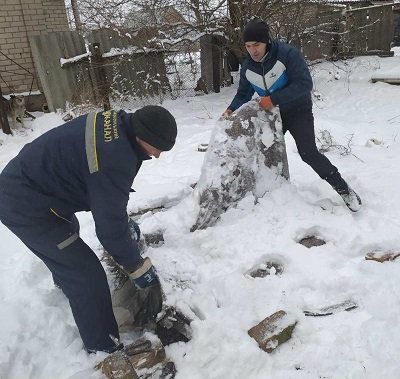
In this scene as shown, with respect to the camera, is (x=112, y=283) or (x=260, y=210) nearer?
(x=112, y=283)

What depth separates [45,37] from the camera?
23.1 ft

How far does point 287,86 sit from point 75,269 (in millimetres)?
2162

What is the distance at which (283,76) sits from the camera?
327cm

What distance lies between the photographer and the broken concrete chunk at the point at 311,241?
3.03 meters

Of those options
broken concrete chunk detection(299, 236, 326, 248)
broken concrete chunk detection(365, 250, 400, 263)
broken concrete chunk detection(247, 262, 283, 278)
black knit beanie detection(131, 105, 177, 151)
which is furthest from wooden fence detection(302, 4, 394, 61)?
black knit beanie detection(131, 105, 177, 151)

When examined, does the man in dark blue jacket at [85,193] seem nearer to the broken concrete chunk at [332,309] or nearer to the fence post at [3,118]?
the broken concrete chunk at [332,309]

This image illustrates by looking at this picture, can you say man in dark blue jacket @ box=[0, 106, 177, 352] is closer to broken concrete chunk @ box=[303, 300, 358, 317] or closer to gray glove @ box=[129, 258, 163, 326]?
gray glove @ box=[129, 258, 163, 326]

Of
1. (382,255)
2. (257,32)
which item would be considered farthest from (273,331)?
(257,32)

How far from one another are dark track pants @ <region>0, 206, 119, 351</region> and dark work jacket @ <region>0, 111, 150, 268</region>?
4 cm

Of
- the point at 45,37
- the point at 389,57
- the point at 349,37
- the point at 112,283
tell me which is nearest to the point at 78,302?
the point at 112,283

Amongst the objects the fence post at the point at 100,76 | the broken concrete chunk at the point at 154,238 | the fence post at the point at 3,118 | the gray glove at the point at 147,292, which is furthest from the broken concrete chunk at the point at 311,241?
the fence post at the point at 3,118

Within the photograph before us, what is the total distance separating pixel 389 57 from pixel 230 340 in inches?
399

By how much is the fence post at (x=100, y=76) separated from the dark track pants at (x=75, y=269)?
5.69 metres

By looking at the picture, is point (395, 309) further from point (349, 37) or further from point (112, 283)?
point (349, 37)
